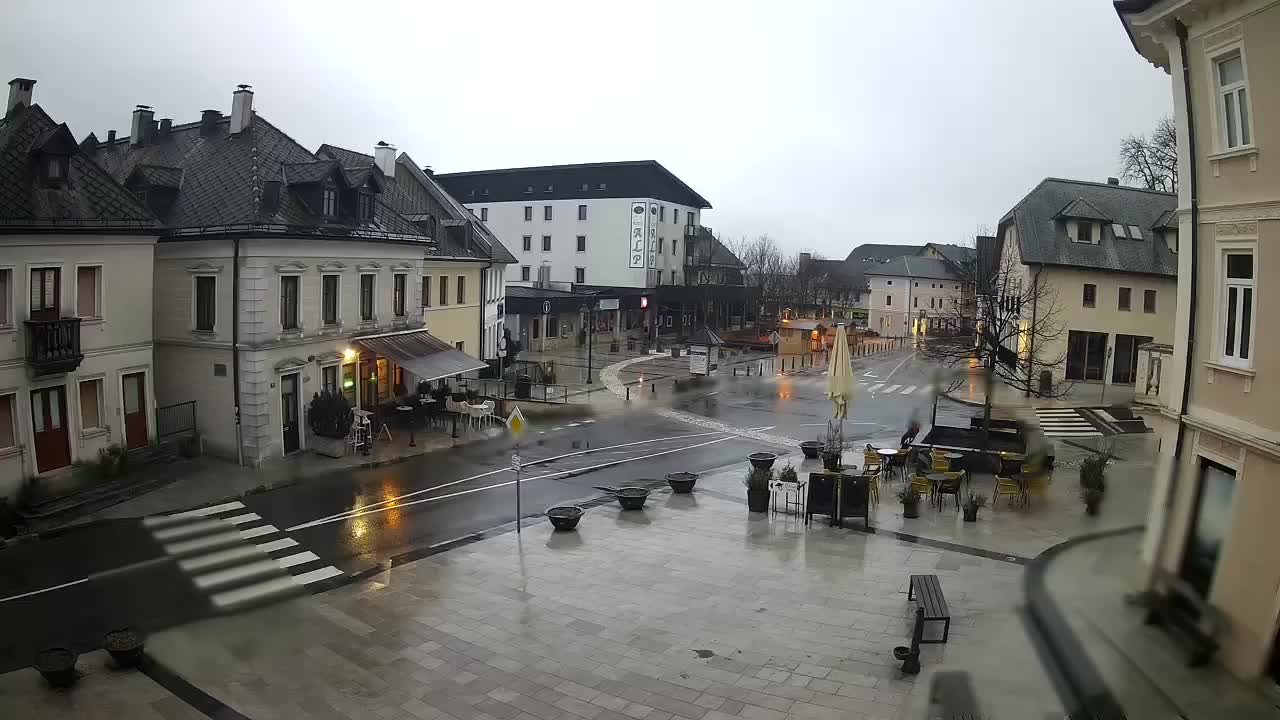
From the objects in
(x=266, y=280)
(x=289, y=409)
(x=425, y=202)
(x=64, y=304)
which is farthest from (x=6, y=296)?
(x=425, y=202)

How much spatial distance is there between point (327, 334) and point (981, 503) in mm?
19428

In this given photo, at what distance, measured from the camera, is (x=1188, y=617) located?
10.1 m

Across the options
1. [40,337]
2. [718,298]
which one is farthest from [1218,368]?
[718,298]

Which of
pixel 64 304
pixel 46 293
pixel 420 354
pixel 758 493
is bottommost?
pixel 758 493

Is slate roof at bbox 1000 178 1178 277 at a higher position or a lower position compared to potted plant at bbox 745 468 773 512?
higher

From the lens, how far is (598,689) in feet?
34.1

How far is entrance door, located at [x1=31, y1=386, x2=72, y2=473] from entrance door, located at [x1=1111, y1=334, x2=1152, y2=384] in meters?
41.9

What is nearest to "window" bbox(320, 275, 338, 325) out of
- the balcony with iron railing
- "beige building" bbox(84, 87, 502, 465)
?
"beige building" bbox(84, 87, 502, 465)

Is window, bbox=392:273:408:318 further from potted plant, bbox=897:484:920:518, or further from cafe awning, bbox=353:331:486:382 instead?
potted plant, bbox=897:484:920:518

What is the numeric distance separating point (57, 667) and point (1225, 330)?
15.1 meters

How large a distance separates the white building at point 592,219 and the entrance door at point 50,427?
48068mm

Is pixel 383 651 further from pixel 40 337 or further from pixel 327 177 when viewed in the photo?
pixel 327 177

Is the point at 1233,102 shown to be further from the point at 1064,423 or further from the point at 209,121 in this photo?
the point at 209,121

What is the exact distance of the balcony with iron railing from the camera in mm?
19297
